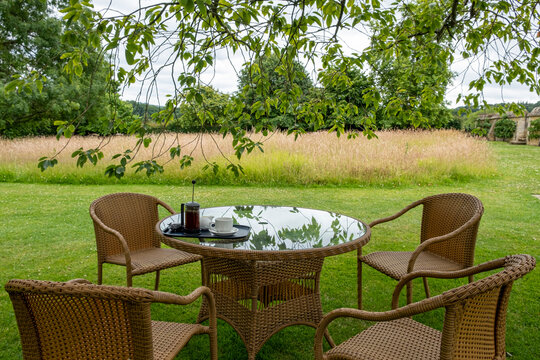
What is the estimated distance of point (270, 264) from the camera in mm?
2223

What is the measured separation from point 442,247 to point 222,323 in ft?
5.21

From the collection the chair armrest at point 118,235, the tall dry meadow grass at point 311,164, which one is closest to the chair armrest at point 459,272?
the chair armrest at point 118,235

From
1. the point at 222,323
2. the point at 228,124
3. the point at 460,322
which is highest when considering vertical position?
the point at 228,124

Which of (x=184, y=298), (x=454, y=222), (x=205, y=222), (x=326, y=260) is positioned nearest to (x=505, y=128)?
(x=326, y=260)

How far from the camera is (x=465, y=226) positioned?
2.38 m

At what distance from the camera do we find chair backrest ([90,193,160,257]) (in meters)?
2.67

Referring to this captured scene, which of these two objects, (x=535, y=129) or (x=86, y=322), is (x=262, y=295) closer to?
(x=86, y=322)

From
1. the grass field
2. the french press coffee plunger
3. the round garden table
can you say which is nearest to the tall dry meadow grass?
the grass field

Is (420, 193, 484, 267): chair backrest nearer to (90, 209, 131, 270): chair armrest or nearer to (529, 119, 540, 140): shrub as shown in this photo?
(90, 209, 131, 270): chair armrest

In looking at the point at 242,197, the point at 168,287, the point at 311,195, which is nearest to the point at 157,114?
the point at 168,287

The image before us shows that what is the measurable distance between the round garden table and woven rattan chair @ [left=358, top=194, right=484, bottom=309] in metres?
0.34

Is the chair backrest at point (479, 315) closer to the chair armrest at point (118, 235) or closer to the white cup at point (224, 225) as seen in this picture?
the white cup at point (224, 225)

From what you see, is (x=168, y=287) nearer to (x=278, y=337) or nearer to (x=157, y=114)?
(x=278, y=337)

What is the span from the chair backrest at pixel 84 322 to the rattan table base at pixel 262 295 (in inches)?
37.7
